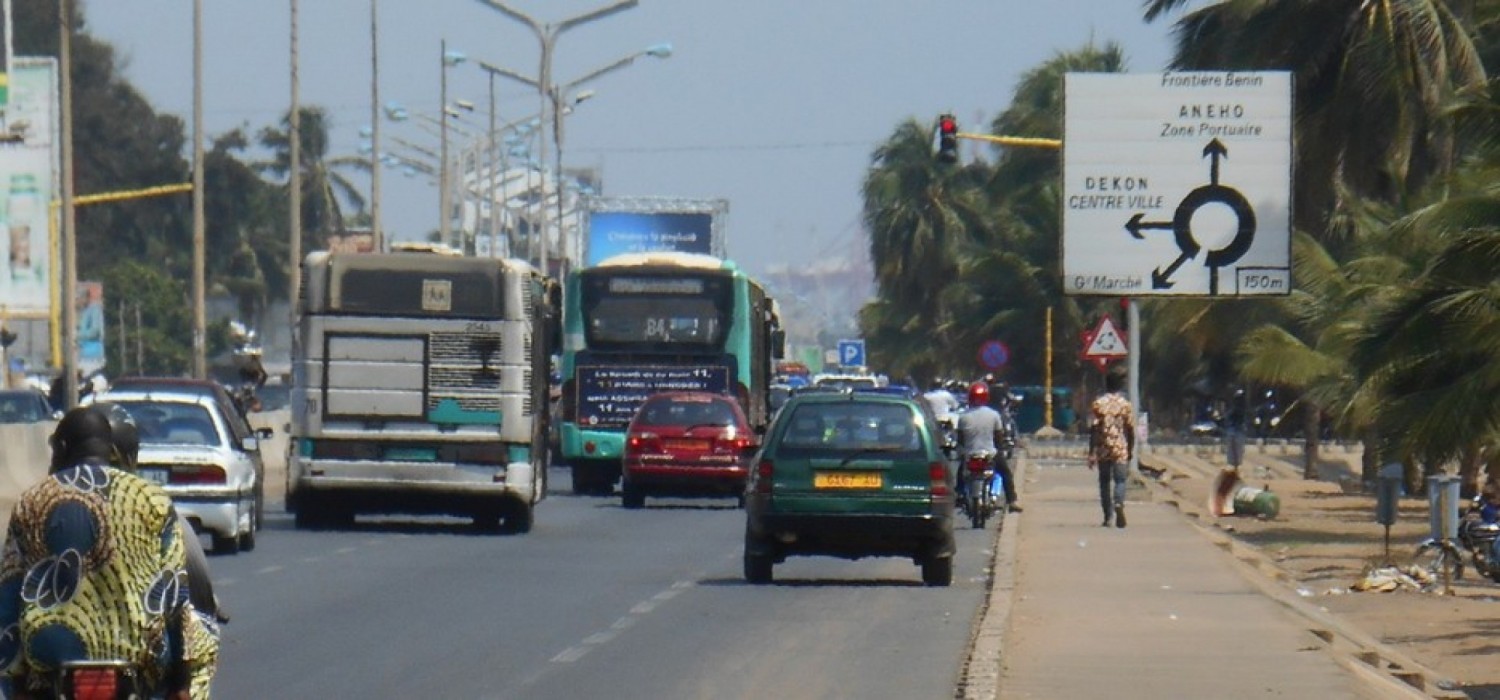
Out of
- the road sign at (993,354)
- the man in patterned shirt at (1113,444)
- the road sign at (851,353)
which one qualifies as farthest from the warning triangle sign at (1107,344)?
the road sign at (851,353)

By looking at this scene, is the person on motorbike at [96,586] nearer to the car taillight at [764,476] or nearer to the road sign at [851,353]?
the car taillight at [764,476]

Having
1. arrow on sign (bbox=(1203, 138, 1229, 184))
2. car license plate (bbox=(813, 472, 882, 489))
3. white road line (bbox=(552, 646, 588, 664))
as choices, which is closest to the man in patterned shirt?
arrow on sign (bbox=(1203, 138, 1229, 184))

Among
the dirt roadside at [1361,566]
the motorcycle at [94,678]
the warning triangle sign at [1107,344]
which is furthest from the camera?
the warning triangle sign at [1107,344]

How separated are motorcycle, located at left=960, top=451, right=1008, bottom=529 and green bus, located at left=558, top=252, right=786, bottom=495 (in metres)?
7.55

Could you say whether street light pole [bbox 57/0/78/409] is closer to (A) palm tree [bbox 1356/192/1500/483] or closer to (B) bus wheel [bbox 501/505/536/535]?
(B) bus wheel [bbox 501/505/536/535]

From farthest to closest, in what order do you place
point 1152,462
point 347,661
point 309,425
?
point 1152,462, point 309,425, point 347,661

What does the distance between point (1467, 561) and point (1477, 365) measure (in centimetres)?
202

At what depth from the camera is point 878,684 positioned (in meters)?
14.1

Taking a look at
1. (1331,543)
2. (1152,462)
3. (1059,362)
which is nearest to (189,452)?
(1331,543)

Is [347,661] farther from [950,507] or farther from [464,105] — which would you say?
[464,105]

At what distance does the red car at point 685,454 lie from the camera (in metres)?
34.9

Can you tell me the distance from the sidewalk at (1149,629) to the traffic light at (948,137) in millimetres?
14856

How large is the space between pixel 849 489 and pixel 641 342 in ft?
58.1

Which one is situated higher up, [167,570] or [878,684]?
[167,570]
